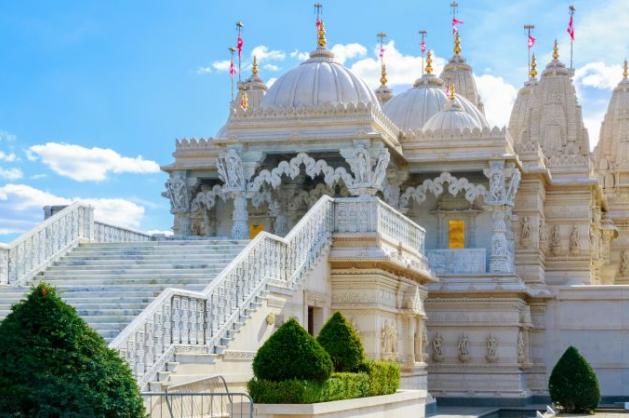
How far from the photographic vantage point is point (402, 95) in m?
36.4

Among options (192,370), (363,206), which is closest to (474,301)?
(363,206)

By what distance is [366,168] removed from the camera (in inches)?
→ 1017

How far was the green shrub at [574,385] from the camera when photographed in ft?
A: 98.1

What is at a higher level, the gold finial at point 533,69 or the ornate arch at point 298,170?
the gold finial at point 533,69

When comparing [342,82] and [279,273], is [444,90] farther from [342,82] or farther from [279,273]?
[279,273]

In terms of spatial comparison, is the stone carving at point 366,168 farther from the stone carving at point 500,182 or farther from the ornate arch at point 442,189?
the stone carving at point 500,182

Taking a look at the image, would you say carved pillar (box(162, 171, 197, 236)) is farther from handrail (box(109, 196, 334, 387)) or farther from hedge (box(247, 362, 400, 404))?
hedge (box(247, 362, 400, 404))

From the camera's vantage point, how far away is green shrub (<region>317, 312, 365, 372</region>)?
57.4ft

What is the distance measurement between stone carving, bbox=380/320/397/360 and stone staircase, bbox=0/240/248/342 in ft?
13.9

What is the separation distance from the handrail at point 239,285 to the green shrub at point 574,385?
258 inches

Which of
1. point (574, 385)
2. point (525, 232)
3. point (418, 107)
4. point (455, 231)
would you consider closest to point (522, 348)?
point (574, 385)

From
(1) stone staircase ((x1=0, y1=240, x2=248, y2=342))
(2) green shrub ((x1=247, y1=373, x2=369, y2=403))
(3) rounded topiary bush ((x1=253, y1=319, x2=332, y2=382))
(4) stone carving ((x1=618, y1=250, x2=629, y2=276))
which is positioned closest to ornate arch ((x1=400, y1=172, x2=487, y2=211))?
(1) stone staircase ((x1=0, y1=240, x2=248, y2=342))

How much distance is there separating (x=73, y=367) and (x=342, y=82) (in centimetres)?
1885

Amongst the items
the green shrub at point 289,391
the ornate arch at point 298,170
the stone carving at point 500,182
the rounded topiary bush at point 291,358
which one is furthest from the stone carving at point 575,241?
the rounded topiary bush at point 291,358
